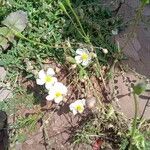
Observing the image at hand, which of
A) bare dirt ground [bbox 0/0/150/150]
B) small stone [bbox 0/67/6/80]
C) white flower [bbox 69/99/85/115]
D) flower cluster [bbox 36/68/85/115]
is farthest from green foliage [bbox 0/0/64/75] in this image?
white flower [bbox 69/99/85/115]

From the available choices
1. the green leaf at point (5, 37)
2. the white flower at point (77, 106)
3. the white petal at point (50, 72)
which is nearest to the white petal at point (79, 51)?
the white petal at point (50, 72)

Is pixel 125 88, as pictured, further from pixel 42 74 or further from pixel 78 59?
pixel 42 74

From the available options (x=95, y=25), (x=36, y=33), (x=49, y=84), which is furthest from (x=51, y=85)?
(x=95, y=25)

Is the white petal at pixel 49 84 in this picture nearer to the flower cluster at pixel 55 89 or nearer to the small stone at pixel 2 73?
the flower cluster at pixel 55 89

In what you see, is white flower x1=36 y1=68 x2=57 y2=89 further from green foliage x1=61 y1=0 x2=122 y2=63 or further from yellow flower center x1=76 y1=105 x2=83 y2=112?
green foliage x1=61 y1=0 x2=122 y2=63

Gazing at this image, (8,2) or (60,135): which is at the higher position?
(8,2)

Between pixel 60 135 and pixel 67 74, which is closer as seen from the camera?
pixel 60 135

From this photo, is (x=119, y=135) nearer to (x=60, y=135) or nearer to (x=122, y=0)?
(x=60, y=135)

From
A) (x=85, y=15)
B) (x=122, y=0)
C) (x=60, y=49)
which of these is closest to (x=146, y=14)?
(x=122, y=0)
